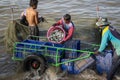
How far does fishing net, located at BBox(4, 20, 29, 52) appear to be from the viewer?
10.4 m

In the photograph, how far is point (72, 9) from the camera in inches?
648

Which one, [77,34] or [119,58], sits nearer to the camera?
[119,58]

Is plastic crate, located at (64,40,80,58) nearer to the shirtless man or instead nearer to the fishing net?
the shirtless man

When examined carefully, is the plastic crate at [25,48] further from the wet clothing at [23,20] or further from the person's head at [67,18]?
the wet clothing at [23,20]

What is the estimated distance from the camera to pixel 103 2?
17.4 m

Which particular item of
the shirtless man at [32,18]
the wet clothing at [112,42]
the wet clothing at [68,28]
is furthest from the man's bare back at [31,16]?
the wet clothing at [112,42]

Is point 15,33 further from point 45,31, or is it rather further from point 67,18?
point 45,31

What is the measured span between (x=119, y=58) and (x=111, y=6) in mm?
9429

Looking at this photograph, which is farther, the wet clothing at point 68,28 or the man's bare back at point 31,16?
the man's bare back at point 31,16

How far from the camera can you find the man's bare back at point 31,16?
385 inches

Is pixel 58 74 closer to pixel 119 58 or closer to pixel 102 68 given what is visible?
pixel 102 68

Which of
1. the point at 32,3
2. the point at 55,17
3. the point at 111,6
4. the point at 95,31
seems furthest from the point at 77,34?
the point at 111,6

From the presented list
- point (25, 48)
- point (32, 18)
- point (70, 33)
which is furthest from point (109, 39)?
point (32, 18)

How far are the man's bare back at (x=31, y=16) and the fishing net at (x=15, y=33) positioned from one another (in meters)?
0.40
